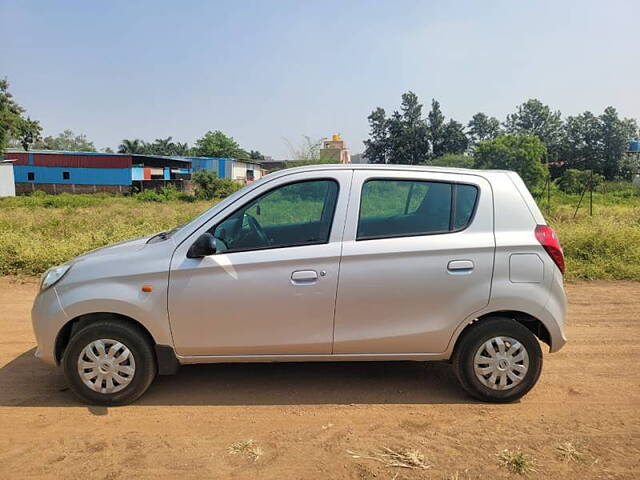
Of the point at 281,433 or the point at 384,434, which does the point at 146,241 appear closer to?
the point at 281,433

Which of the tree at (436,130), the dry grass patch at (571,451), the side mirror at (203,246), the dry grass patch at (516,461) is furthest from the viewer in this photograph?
the tree at (436,130)

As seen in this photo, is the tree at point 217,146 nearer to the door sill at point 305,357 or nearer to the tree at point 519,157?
the tree at point 519,157

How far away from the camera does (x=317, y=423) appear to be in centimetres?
344

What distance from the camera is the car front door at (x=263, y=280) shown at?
3.51m

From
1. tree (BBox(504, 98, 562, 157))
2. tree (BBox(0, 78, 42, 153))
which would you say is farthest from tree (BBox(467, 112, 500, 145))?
tree (BBox(0, 78, 42, 153))

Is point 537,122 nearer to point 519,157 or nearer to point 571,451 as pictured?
point 519,157

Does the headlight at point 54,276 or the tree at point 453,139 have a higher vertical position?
the tree at point 453,139

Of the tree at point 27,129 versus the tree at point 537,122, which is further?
the tree at point 537,122

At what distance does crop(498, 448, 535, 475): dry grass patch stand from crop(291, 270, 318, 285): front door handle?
63.7 inches

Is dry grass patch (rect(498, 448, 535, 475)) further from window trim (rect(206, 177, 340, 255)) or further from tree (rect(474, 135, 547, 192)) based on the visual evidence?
tree (rect(474, 135, 547, 192))

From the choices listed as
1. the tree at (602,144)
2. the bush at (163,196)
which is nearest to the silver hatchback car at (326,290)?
the bush at (163,196)

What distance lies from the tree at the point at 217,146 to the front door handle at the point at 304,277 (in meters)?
77.5

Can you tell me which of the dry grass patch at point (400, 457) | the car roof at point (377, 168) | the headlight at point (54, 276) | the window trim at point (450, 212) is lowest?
the dry grass patch at point (400, 457)

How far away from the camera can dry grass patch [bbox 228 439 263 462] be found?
3.03m
